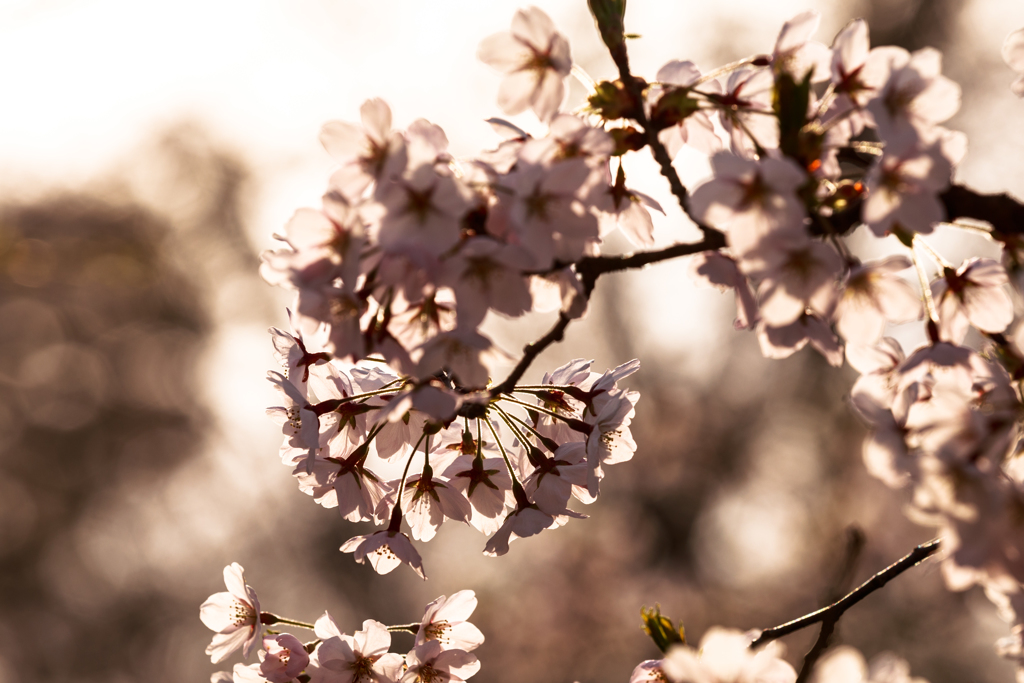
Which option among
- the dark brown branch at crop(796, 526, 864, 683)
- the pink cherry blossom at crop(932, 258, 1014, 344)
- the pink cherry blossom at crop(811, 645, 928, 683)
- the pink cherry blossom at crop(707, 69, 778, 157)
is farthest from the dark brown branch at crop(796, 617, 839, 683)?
the pink cherry blossom at crop(707, 69, 778, 157)

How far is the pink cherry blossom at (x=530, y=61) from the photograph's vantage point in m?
1.18

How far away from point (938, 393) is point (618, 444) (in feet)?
2.60

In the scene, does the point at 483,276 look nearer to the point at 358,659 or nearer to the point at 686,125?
the point at 686,125

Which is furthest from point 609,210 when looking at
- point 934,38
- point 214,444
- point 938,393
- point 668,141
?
point 214,444

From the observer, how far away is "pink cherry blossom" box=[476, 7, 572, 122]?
3.87 ft

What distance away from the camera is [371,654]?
5.04 ft

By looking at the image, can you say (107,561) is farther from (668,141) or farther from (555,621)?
(668,141)

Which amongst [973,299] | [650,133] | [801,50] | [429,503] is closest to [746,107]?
[801,50]

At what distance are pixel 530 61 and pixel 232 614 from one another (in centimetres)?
151

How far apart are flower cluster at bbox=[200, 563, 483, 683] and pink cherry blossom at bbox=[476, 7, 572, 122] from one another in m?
1.09

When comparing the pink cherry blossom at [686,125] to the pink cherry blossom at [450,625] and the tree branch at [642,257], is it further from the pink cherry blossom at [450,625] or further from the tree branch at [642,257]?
the pink cherry blossom at [450,625]

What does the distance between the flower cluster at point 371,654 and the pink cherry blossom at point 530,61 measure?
109 centimetres

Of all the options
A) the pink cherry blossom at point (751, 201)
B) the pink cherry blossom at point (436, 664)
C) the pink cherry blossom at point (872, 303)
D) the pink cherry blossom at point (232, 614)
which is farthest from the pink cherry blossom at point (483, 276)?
the pink cherry blossom at point (232, 614)

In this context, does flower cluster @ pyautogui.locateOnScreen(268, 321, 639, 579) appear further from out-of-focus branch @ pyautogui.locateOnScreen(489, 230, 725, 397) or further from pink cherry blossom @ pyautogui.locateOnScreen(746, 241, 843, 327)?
pink cherry blossom @ pyautogui.locateOnScreen(746, 241, 843, 327)
